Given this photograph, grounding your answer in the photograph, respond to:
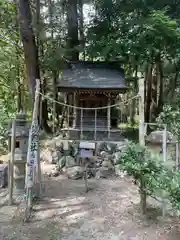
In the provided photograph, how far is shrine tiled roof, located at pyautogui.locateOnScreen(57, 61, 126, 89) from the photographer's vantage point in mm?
9727

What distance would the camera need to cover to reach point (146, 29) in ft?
31.7

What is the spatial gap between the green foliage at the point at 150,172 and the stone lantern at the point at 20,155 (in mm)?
2552

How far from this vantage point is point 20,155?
6383mm

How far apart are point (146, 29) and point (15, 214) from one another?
24.0 ft

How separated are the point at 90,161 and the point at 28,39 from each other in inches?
212

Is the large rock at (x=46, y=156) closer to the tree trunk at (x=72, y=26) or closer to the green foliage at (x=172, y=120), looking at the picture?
the green foliage at (x=172, y=120)

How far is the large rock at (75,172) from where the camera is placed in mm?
7961

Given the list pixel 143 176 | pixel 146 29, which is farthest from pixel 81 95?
pixel 143 176

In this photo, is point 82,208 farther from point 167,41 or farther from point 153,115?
point 153,115

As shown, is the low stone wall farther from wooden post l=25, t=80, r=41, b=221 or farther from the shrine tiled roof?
wooden post l=25, t=80, r=41, b=221

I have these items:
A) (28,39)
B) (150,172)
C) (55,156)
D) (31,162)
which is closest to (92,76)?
(28,39)

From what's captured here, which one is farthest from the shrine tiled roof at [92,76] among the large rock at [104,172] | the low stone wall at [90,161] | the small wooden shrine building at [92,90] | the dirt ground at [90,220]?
the dirt ground at [90,220]

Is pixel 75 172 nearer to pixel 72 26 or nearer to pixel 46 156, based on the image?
pixel 46 156

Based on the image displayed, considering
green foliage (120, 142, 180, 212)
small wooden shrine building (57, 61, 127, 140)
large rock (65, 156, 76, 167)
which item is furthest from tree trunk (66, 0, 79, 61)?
green foliage (120, 142, 180, 212)
